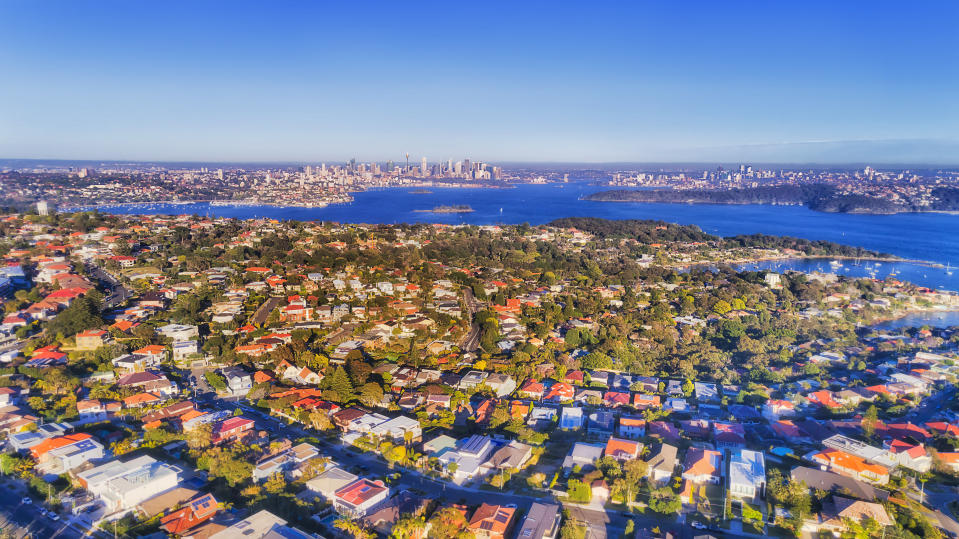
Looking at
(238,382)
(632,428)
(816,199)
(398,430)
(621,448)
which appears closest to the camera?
(621,448)

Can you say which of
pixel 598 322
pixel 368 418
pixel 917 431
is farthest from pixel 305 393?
pixel 917 431

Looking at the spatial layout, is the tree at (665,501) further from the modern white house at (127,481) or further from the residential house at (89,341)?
the residential house at (89,341)

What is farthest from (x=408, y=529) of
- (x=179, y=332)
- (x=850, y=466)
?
(x=179, y=332)

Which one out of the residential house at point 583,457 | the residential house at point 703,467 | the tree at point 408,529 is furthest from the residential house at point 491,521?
the residential house at point 703,467

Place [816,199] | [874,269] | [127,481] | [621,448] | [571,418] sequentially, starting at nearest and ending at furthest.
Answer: [127,481]
[621,448]
[571,418]
[874,269]
[816,199]

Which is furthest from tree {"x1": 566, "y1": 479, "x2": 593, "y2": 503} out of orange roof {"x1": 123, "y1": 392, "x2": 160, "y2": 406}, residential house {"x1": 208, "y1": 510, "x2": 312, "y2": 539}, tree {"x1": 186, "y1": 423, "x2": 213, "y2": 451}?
orange roof {"x1": 123, "y1": 392, "x2": 160, "y2": 406}

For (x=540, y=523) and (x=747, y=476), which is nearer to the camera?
(x=540, y=523)

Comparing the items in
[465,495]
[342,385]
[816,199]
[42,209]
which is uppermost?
[42,209]

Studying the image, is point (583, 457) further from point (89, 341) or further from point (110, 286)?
point (110, 286)
